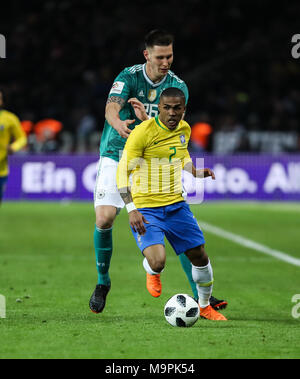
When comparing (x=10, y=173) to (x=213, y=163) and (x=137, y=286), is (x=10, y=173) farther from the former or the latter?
(x=137, y=286)

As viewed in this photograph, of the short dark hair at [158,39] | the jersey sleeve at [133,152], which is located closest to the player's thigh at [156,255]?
the jersey sleeve at [133,152]

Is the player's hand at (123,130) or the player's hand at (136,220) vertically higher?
the player's hand at (123,130)

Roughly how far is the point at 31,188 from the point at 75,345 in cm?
1534

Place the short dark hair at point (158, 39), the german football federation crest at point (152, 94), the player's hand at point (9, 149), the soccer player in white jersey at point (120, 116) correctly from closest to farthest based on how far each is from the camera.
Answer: the short dark hair at point (158, 39) → the soccer player in white jersey at point (120, 116) → the german football federation crest at point (152, 94) → the player's hand at point (9, 149)

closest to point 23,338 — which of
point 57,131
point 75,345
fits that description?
point 75,345

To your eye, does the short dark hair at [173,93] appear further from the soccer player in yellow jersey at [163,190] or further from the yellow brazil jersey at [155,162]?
the yellow brazil jersey at [155,162]

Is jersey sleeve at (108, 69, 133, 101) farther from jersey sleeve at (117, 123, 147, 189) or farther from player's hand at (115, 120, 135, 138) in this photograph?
jersey sleeve at (117, 123, 147, 189)

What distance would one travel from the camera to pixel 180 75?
24.7 m

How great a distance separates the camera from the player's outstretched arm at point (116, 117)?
6828mm

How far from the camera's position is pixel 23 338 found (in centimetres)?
586

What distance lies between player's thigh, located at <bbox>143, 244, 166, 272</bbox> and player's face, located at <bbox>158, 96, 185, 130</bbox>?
96cm

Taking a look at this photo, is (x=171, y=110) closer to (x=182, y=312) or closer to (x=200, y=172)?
(x=200, y=172)

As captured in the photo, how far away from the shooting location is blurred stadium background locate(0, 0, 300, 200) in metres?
20.9

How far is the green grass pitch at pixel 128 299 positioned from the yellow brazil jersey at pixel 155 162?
975 millimetres
